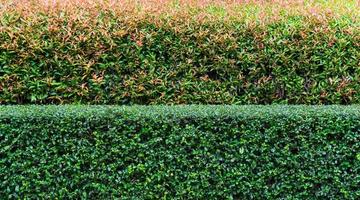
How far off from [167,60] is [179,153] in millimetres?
1106

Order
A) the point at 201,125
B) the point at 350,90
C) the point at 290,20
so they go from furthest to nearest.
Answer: the point at 290,20
the point at 350,90
the point at 201,125

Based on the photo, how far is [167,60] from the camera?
161 inches

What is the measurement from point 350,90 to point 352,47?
44cm

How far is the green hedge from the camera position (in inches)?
128

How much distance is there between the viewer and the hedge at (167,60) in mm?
3926

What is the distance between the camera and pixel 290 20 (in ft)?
14.5

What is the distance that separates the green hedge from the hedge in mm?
612

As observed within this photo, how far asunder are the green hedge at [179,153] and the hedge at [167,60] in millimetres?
612

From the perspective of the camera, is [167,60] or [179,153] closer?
[179,153]

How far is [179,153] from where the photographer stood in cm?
330

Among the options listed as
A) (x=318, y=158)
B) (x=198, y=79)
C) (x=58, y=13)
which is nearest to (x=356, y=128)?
(x=318, y=158)

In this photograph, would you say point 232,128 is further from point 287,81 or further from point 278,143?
point 287,81

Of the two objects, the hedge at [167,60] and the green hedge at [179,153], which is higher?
the hedge at [167,60]

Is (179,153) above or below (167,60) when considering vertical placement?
below
